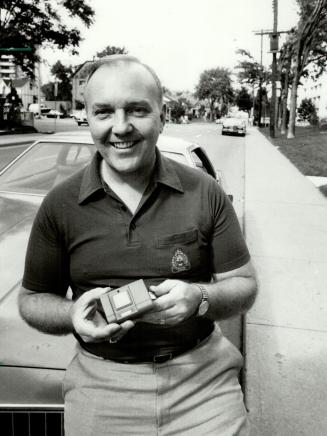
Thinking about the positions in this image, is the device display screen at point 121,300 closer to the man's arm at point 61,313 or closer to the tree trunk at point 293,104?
the man's arm at point 61,313

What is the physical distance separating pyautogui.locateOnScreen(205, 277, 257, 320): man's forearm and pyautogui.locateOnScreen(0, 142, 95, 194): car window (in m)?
2.70

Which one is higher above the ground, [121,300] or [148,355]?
[121,300]

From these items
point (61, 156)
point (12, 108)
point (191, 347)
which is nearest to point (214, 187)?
point (191, 347)

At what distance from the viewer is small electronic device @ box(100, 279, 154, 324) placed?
138 cm

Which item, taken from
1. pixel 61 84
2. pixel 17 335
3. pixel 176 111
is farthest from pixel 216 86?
pixel 17 335

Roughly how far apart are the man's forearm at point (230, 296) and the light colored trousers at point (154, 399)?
0.15 meters

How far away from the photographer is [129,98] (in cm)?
163

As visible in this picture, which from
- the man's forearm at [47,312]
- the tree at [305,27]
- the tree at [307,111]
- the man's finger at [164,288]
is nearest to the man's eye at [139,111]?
the man's finger at [164,288]

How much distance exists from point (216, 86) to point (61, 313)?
370ft

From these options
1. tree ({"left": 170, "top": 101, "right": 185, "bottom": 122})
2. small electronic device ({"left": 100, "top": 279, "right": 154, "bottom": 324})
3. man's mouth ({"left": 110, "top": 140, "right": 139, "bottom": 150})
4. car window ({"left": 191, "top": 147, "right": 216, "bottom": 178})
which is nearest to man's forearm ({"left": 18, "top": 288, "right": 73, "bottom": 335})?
small electronic device ({"left": 100, "top": 279, "right": 154, "bottom": 324})

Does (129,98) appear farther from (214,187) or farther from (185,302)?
(185,302)

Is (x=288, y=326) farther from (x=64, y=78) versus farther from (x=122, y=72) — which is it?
(x=64, y=78)

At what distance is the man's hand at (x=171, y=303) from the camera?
146 cm

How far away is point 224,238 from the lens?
170cm
